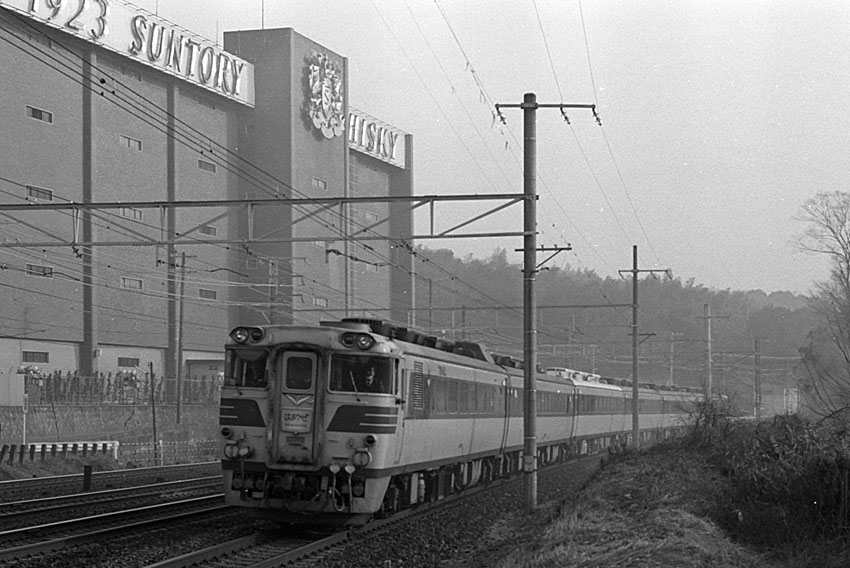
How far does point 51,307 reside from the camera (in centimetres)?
4738

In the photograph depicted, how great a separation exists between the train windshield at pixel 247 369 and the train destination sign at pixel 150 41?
98.2 ft

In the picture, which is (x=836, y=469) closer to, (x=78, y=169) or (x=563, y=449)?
(x=563, y=449)

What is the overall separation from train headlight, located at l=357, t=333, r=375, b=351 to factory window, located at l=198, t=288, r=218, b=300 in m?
42.5

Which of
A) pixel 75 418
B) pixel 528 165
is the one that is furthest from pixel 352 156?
pixel 528 165

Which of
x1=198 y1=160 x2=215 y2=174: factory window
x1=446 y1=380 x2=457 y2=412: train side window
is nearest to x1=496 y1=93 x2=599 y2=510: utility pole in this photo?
x1=446 y1=380 x2=457 y2=412: train side window

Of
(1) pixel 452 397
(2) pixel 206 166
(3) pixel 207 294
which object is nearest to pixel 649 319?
(3) pixel 207 294

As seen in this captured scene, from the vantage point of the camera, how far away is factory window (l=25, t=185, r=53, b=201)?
1809 inches

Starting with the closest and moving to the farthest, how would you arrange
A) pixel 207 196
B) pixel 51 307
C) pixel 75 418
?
pixel 75 418, pixel 51 307, pixel 207 196

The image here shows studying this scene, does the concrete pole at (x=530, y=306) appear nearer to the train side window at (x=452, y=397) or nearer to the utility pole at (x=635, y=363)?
the train side window at (x=452, y=397)

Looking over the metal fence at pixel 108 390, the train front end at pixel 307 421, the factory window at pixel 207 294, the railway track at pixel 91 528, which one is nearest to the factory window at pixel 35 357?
the metal fence at pixel 108 390

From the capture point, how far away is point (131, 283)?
5275 cm

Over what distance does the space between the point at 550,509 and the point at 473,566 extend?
5.37 meters

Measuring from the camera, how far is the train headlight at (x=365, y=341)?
16.5 metres

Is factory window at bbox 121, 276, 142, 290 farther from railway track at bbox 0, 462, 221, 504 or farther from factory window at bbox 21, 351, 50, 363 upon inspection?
railway track at bbox 0, 462, 221, 504
